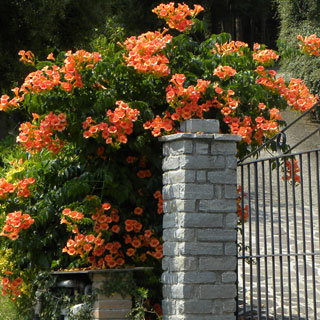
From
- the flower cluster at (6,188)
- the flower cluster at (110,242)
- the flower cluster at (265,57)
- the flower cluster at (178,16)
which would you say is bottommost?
the flower cluster at (110,242)

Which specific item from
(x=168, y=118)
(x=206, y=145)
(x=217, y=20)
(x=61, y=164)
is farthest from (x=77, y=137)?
(x=217, y=20)

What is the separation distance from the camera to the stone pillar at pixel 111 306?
6750mm

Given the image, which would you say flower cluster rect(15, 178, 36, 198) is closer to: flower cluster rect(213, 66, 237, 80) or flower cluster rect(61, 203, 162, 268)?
flower cluster rect(61, 203, 162, 268)

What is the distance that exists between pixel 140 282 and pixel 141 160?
130cm

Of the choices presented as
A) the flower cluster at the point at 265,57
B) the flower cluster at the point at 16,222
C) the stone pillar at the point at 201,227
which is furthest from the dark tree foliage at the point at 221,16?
the stone pillar at the point at 201,227

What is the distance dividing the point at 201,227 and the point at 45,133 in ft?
6.49

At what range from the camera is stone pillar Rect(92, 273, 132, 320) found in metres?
6.75

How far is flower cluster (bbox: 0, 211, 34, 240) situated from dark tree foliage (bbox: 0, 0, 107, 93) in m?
6.86

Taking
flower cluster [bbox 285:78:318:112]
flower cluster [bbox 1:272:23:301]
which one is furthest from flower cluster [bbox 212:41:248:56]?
flower cluster [bbox 1:272:23:301]

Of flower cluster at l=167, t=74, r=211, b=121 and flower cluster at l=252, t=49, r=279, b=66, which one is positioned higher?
flower cluster at l=252, t=49, r=279, b=66

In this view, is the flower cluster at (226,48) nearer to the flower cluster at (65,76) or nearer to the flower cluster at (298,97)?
the flower cluster at (298,97)

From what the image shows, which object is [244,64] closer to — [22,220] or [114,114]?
[114,114]

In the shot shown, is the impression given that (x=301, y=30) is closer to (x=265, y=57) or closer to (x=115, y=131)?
(x=265, y=57)

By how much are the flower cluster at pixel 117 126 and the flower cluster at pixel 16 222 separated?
1095 millimetres
